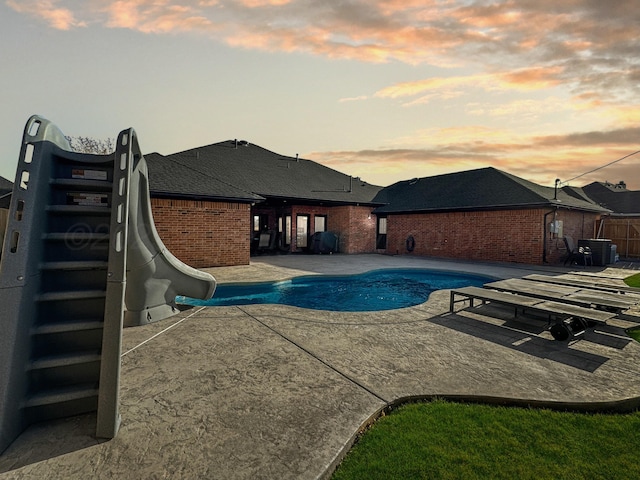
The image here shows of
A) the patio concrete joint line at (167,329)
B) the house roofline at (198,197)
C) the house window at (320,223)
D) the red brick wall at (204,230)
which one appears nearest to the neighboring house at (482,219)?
the house window at (320,223)

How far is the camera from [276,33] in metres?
7.89

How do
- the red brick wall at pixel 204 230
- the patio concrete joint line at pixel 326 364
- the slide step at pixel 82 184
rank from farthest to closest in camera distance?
1. the red brick wall at pixel 204 230
2. the patio concrete joint line at pixel 326 364
3. the slide step at pixel 82 184

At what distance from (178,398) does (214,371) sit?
1.87 ft

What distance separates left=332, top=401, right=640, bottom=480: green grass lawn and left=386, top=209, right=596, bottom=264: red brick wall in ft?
46.1

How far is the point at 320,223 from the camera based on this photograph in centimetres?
1995

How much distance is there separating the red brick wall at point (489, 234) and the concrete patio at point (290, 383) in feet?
36.7

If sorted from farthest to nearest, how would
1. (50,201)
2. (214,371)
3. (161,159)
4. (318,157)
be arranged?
(318,157) → (161,159) → (214,371) → (50,201)

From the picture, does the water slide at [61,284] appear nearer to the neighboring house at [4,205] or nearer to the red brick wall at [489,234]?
the neighboring house at [4,205]

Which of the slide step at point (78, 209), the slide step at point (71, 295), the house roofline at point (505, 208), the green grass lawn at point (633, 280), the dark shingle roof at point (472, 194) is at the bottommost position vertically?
the green grass lawn at point (633, 280)

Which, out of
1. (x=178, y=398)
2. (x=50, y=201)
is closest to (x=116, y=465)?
(x=178, y=398)

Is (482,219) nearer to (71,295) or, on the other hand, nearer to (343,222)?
(343,222)

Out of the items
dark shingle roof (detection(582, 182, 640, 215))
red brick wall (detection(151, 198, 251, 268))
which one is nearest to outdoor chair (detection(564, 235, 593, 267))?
dark shingle roof (detection(582, 182, 640, 215))

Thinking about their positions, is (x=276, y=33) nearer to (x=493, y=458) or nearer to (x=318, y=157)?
(x=493, y=458)

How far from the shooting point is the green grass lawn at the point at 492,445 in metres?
2.08
